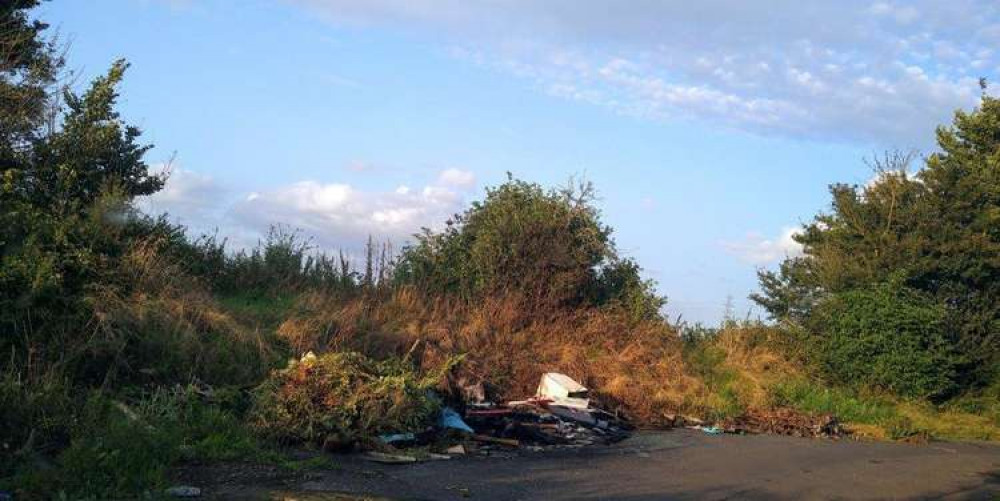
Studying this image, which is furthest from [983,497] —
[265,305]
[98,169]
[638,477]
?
[98,169]

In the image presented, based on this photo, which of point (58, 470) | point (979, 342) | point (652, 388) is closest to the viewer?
point (58, 470)

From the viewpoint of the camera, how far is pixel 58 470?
27.8ft

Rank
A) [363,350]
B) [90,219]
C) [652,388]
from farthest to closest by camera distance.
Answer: [652,388]
[363,350]
[90,219]

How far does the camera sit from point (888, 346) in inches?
920

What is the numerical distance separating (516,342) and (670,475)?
7.97 meters

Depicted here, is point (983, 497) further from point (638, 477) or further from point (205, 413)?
point (205, 413)

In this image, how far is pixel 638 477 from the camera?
11.9 meters

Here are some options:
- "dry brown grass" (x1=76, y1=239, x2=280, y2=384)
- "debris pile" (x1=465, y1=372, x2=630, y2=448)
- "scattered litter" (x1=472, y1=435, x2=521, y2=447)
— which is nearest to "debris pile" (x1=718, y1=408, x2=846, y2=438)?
"debris pile" (x1=465, y1=372, x2=630, y2=448)

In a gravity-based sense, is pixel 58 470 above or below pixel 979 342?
below

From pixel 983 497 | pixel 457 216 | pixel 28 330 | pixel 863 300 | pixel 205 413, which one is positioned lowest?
pixel 983 497

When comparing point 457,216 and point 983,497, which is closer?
point 983,497

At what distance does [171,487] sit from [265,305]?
9.71 m

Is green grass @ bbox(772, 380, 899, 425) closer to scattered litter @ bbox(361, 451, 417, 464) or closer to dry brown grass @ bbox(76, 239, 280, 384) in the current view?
scattered litter @ bbox(361, 451, 417, 464)

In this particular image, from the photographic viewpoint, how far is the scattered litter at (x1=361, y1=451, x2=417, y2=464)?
454 inches
